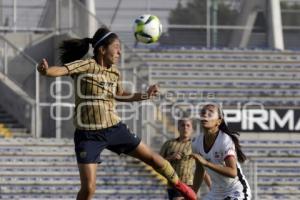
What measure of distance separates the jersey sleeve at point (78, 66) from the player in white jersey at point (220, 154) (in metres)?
1.20

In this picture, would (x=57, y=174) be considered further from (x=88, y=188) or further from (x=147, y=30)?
(x=88, y=188)

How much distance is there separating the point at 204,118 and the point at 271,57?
12.7m

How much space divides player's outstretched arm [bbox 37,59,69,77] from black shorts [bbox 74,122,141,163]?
0.71m

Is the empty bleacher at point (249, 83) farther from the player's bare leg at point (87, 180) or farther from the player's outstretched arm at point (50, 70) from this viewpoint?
the player's outstretched arm at point (50, 70)

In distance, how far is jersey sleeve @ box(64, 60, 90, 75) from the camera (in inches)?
367

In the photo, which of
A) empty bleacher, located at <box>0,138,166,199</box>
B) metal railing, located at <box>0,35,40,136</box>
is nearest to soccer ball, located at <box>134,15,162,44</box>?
empty bleacher, located at <box>0,138,166,199</box>

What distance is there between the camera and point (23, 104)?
1858 cm

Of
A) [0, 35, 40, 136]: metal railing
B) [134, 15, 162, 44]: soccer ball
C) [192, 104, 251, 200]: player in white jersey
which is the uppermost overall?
[134, 15, 162, 44]: soccer ball

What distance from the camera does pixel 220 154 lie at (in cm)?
919

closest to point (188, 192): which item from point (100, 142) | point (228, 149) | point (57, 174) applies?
point (228, 149)

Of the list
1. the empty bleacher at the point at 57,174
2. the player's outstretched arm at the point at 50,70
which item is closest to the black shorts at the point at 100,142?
the player's outstretched arm at the point at 50,70

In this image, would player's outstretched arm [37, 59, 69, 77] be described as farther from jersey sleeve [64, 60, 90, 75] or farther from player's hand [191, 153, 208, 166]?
player's hand [191, 153, 208, 166]

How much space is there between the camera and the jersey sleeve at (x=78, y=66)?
9.32 m

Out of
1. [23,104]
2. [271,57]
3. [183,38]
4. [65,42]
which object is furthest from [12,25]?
[65,42]
